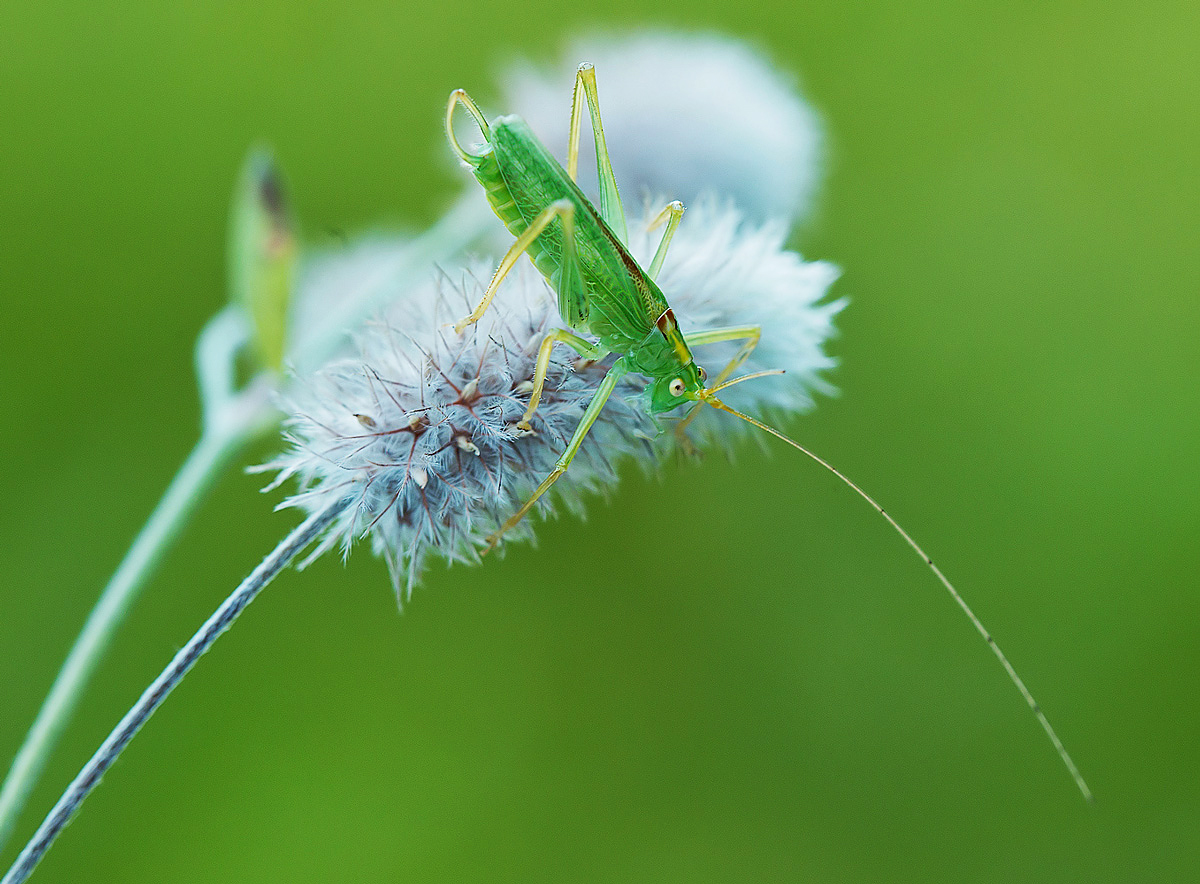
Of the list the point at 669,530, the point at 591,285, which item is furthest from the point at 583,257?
the point at 669,530

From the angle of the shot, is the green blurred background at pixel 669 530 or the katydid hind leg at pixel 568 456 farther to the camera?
the green blurred background at pixel 669 530

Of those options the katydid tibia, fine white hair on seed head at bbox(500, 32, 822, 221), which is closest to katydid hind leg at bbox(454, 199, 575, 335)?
the katydid tibia

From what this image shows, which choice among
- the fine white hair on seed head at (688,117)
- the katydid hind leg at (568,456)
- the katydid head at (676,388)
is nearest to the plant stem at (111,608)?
the katydid hind leg at (568,456)

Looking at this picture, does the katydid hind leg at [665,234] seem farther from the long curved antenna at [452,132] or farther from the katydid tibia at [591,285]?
the long curved antenna at [452,132]

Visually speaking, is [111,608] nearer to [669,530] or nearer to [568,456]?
[568,456]

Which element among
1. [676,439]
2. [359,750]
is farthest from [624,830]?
[676,439]

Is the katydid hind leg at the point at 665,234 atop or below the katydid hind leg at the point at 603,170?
below
